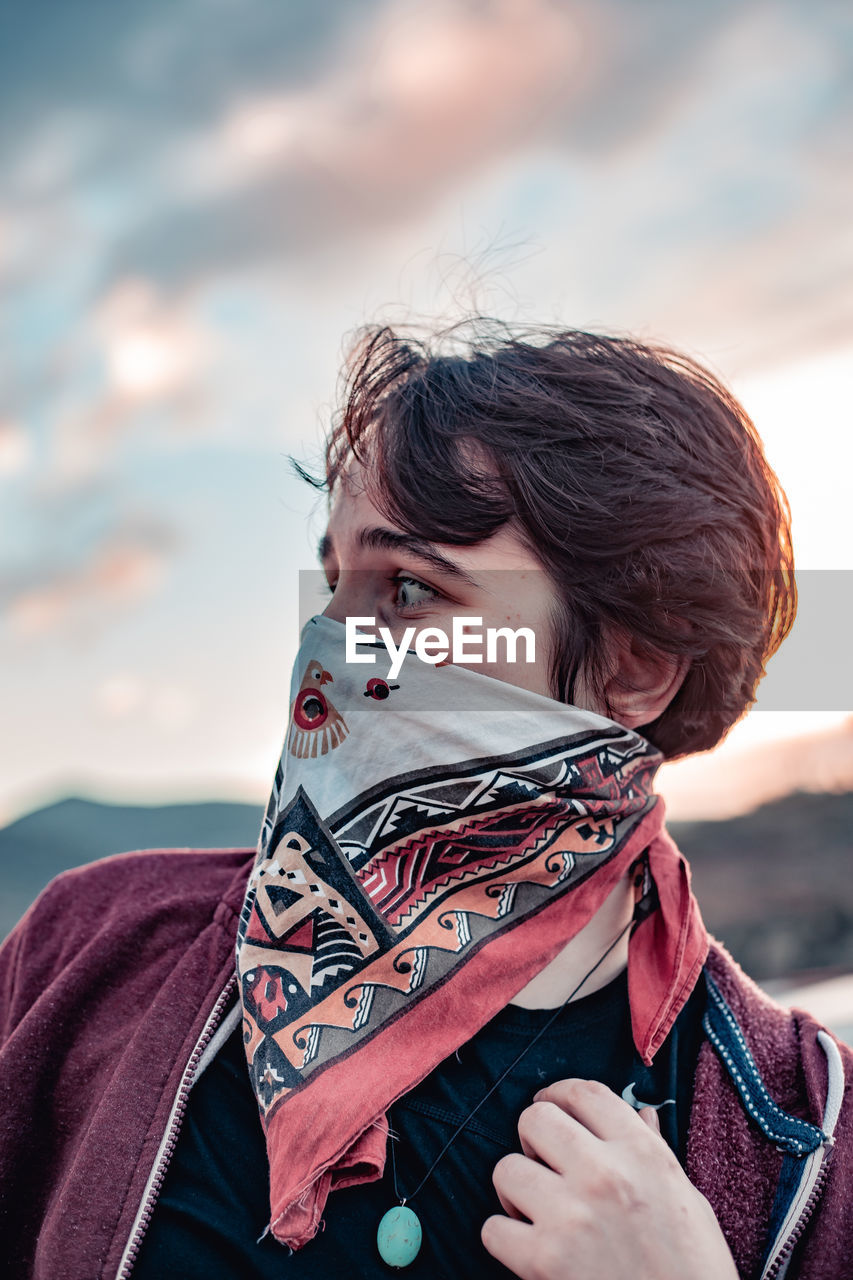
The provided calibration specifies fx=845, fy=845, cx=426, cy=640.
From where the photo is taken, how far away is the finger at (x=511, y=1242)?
3.04 feet

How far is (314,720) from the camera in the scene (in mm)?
1227

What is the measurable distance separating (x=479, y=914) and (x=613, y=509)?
62 centimetres

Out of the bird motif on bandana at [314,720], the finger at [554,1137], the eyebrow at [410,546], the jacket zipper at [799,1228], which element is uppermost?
the eyebrow at [410,546]

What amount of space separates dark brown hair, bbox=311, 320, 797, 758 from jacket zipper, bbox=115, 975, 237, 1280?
2.16 ft

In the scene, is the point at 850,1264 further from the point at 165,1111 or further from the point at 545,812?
the point at 165,1111

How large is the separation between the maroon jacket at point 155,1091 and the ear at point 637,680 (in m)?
0.41

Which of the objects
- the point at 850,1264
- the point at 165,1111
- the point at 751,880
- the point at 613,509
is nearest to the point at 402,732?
the point at 613,509

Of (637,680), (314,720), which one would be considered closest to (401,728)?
(314,720)

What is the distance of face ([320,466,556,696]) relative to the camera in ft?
3.88

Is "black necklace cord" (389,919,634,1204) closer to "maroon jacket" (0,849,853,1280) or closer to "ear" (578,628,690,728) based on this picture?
"maroon jacket" (0,849,853,1280)

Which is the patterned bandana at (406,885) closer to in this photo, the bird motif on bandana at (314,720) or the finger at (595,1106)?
the bird motif on bandana at (314,720)

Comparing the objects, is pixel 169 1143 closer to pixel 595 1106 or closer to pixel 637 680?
pixel 595 1106

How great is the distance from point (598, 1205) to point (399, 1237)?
25 cm

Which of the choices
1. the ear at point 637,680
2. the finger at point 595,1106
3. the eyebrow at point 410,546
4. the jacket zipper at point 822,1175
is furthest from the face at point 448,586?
the jacket zipper at point 822,1175
